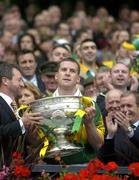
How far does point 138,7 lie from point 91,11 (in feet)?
5.25

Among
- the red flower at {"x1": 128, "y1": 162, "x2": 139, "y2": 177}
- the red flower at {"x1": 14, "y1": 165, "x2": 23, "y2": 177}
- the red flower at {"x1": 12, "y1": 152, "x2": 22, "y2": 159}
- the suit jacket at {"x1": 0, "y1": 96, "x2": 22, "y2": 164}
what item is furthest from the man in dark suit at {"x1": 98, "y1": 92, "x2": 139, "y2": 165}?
the red flower at {"x1": 14, "y1": 165, "x2": 23, "y2": 177}

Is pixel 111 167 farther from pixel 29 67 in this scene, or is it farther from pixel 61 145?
pixel 29 67

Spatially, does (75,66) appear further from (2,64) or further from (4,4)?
(4,4)

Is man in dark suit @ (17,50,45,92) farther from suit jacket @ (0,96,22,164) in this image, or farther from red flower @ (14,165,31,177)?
red flower @ (14,165,31,177)

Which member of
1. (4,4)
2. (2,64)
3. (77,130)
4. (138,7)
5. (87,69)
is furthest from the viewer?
(138,7)

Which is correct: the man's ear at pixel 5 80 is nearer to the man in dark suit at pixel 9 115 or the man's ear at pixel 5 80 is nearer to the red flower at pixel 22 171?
the man in dark suit at pixel 9 115

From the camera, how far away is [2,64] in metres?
11.9

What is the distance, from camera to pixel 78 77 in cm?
1231

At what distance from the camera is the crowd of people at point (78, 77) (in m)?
11.1

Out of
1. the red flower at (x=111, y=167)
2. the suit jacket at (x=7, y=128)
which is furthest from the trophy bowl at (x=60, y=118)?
the red flower at (x=111, y=167)

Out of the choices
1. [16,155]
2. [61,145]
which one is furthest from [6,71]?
[16,155]

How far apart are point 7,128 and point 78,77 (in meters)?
1.67

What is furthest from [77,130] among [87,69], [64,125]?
[87,69]

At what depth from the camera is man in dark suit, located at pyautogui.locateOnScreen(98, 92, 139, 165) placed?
10.9 m
